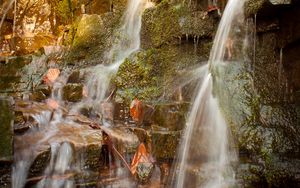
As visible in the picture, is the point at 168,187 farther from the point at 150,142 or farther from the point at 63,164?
the point at 63,164

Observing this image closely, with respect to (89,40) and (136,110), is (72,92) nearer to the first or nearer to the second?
(136,110)

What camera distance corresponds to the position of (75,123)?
629 cm

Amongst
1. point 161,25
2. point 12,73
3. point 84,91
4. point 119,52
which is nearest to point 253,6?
point 161,25

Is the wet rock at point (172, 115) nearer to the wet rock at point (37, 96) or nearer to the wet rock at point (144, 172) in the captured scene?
the wet rock at point (144, 172)

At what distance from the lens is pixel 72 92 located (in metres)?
7.63

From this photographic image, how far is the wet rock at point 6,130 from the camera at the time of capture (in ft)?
13.8

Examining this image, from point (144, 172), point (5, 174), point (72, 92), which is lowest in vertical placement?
point (144, 172)

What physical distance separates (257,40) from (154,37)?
107 inches

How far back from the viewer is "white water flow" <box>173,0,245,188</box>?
4609 millimetres

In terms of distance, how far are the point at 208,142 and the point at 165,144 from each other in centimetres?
69

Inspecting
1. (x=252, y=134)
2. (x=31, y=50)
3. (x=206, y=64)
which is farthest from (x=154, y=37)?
(x=31, y=50)

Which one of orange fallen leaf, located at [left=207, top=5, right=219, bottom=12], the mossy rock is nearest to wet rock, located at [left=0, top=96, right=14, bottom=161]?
orange fallen leaf, located at [left=207, top=5, right=219, bottom=12]

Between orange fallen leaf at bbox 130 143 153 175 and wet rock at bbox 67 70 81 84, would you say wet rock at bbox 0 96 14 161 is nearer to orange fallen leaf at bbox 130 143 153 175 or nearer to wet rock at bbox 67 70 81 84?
orange fallen leaf at bbox 130 143 153 175

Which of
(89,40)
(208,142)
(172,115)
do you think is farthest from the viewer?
(89,40)
